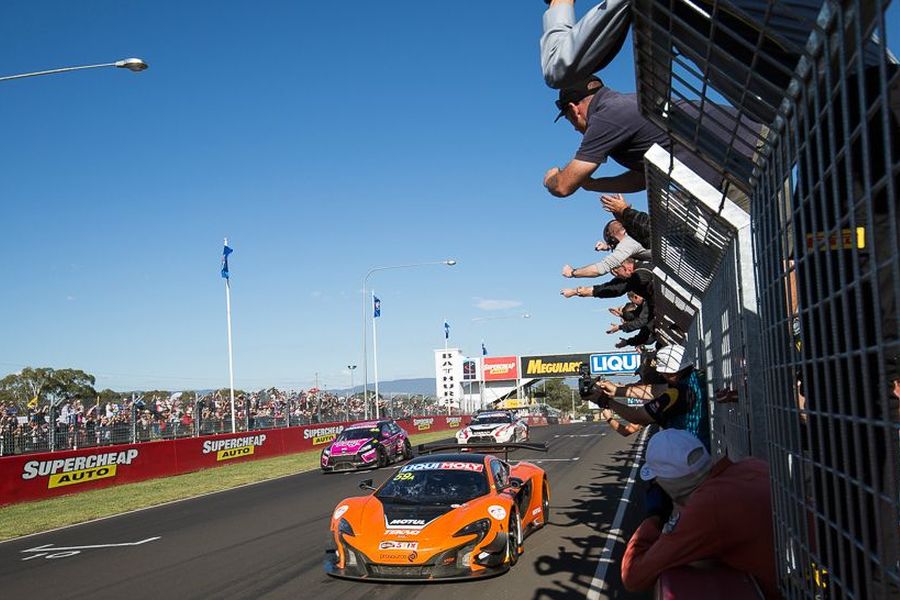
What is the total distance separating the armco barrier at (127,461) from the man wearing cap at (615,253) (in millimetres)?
15671

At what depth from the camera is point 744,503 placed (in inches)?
121

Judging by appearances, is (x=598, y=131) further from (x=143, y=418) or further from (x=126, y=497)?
(x=143, y=418)

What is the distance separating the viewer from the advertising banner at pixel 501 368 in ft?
275

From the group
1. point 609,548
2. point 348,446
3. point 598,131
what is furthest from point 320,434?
point 598,131

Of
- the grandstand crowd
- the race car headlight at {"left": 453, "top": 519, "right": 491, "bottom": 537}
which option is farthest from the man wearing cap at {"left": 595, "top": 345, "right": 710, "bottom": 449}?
the grandstand crowd

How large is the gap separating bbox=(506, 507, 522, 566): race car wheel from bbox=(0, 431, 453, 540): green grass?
8789 millimetres

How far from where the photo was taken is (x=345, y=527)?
8602mm

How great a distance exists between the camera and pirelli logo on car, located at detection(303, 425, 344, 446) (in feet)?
119

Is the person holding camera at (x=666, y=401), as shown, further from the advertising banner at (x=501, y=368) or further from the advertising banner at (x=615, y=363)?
the advertising banner at (x=501, y=368)

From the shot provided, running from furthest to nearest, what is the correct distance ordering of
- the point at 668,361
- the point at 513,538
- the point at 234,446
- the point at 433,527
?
1. the point at 234,446
2. the point at 668,361
3. the point at 513,538
4. the point at 433,527

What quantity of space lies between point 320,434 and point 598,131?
3540cm

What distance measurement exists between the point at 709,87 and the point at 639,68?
0.32 metres

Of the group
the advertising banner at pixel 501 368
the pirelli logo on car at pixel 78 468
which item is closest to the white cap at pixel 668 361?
the pirelli logo on car at pixel 78 468

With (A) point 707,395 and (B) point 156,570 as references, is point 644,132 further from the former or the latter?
(B) point 156,570
